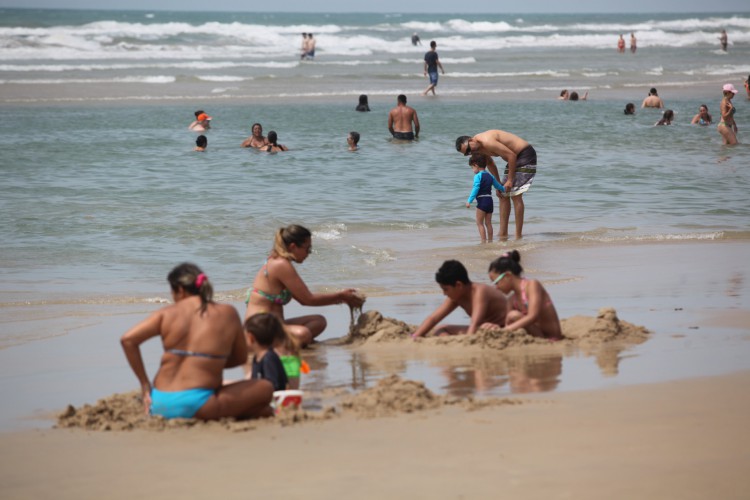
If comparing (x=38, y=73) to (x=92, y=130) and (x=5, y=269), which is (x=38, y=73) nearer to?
(x=92, y=130)

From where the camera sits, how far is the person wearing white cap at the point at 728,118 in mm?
20156

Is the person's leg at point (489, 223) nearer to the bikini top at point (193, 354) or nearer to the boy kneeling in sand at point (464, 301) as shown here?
the boy kneeling in sand at point (464, 301)

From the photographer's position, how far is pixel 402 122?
22234 mm

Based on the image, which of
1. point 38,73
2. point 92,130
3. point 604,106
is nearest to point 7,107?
point 92,130

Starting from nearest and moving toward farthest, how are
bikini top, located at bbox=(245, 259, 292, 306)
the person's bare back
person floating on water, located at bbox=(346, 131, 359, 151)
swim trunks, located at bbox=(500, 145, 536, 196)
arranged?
bikini top, located at bbox=(245, 259, 292, 306)
the person's bare back
swim trunks, located at bbox=(500, 145, 536, 196)
person floating on water, located at bbox=(346, 131, 359, 151)

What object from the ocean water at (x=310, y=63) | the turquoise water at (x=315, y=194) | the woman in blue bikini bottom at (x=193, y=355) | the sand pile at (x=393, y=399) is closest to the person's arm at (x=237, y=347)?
the woman in blue bikini bottom at (x=193, y=355)

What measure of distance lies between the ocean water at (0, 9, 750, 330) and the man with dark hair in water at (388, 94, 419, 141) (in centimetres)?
30

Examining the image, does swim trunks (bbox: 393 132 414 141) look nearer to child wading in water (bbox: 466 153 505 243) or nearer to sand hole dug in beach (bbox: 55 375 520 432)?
child wading in water (bbox: 466 153 505 243)

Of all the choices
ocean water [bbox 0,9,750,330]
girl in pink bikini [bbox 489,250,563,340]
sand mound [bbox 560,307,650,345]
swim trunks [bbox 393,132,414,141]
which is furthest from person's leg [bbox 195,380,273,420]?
swim trunks [bbox 393,132,414,141]

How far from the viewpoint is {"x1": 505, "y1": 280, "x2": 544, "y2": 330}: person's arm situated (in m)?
7.27

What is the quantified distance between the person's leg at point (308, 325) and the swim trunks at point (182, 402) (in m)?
2.02

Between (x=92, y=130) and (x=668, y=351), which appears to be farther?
(x=92, y=130)

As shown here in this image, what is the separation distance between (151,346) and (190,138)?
15.9m

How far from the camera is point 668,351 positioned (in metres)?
7.05
